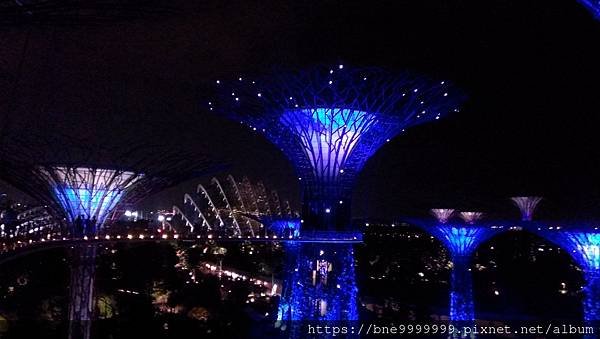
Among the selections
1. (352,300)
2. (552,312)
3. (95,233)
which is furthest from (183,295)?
(552,312)

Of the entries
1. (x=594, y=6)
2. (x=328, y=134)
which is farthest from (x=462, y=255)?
(x=594, y=6)

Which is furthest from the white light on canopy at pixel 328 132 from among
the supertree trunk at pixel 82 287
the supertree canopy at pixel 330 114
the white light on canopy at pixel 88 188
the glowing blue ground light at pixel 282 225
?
the glowing blue ground light at pixel 282 225

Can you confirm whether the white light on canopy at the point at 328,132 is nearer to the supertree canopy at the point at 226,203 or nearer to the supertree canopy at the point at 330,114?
the supertree canopy at the point at 330,114

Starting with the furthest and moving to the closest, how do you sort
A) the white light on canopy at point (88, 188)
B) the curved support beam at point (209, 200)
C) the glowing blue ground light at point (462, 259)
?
the curved support beam at point (209, 200) → the glowing blue ground light at point (462, 259) → the white light on canopy at point (88, 188)

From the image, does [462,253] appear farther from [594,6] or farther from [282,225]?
[594,6]

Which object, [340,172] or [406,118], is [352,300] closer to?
[340,172]

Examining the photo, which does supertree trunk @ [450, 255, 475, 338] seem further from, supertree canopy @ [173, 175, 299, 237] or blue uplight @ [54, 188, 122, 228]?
supertree canopy @ [173, 175, 299, 237]
